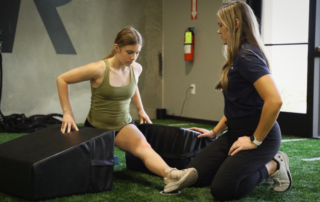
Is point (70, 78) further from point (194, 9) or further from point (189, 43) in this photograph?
point (194, 9)

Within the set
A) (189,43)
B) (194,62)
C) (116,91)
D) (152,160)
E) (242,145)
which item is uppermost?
(189,43)

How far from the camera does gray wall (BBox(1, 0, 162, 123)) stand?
422 cm

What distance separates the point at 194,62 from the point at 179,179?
316 centimetres

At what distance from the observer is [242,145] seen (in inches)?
67.0

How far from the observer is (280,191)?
1.88 meters

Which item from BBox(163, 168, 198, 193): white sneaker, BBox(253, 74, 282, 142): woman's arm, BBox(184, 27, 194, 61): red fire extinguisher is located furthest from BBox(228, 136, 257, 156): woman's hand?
BBox(184, 27, 194, 61): red fire extinguisher

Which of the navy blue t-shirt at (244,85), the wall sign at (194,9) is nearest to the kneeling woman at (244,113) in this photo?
the navy blue t-shirt at (244,85)

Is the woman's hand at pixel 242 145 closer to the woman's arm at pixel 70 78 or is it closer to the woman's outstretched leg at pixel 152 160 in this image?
the woman's outstretched leg at pixel 152 160

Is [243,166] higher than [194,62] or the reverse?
the reverse

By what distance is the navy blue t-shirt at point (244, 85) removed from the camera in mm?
1632

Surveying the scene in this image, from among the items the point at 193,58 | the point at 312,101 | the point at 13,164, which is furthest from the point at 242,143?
the point at 193,58

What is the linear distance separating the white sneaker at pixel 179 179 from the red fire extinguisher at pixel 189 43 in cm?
309

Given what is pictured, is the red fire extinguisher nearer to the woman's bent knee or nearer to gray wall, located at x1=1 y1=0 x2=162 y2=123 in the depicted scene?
gray wall, located at x1=1 y1=0 x2=162 y2=123

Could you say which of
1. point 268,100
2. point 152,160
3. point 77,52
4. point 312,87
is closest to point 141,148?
point 152,160
